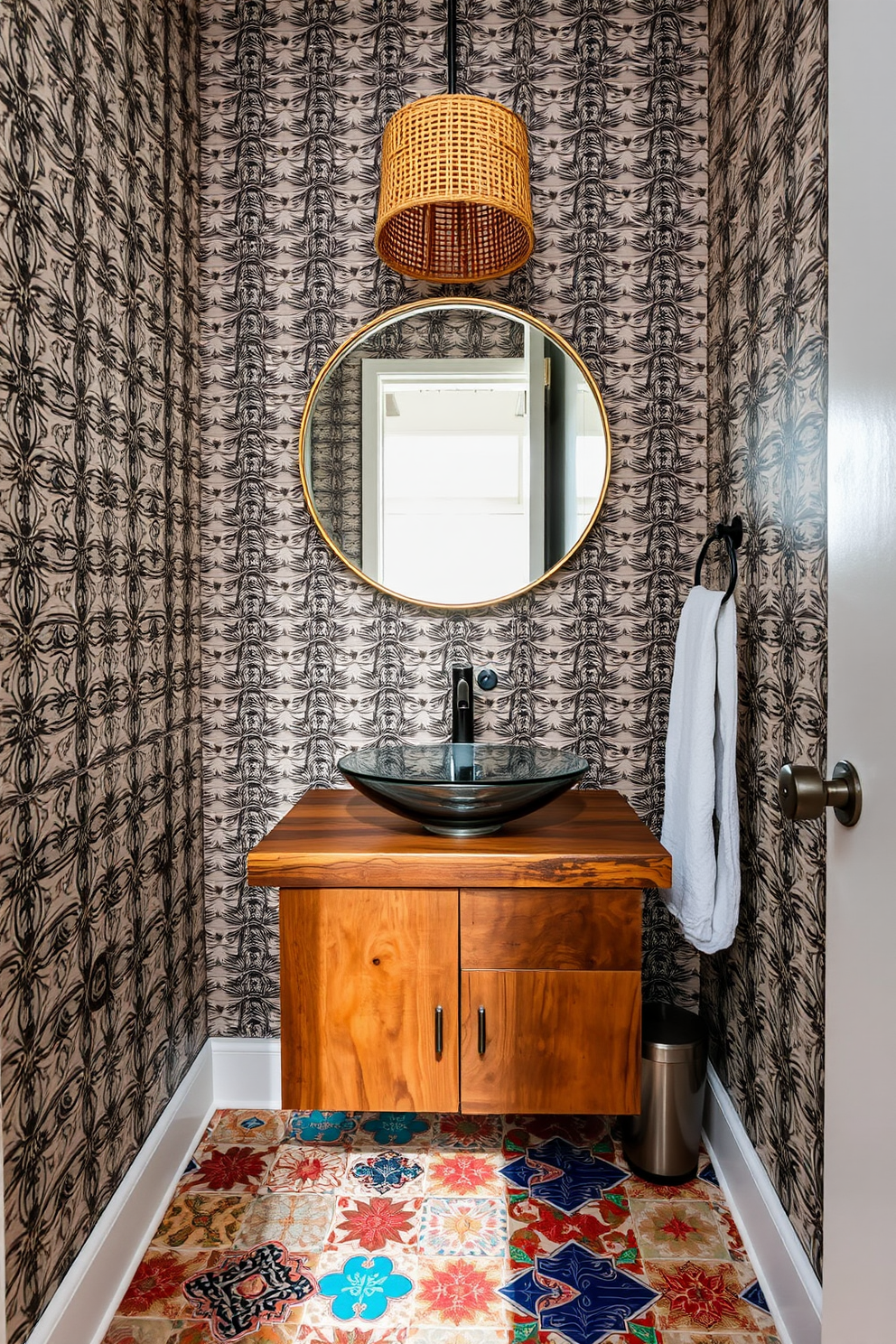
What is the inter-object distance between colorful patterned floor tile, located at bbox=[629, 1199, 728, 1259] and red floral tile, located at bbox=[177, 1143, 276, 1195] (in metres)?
0.79

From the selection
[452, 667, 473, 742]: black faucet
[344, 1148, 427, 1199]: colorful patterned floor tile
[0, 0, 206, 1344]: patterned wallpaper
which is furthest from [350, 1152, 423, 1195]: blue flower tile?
[452, 667, 473, 742]: black faucet

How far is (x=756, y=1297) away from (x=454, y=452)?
179 centimetres

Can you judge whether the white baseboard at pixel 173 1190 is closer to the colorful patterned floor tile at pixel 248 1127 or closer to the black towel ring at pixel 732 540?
the colorful patterned floor tile at pixel 248 1127

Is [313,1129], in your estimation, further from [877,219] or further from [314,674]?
[877,219]

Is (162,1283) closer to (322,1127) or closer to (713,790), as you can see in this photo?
(322,1127)

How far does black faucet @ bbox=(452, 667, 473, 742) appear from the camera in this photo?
6.53 ft

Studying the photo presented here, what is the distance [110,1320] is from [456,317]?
211cm

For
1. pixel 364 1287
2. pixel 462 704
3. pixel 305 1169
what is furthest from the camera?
pixel 462 704

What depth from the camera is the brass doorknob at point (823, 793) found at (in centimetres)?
77

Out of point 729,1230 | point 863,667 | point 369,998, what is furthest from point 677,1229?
point 863,667

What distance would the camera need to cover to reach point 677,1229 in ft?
5.52

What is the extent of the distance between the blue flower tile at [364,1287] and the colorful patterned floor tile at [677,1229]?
1.54 feet

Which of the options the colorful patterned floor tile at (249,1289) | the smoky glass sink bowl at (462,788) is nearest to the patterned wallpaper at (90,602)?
the colorful patterned floor tile at (249,1289)

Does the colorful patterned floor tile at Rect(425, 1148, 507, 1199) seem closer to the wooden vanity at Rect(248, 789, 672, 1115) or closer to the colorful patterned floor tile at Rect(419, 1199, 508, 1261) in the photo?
the colorful patterned floor tile at Rect(419, 1199, 508, 1261)
